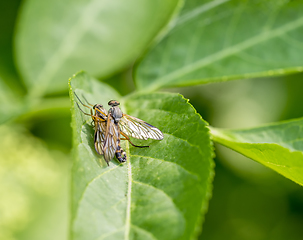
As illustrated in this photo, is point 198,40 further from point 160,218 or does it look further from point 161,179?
point 160,218

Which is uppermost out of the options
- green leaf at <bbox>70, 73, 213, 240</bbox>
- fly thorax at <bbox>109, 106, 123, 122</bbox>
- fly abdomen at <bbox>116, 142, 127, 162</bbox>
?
fly thorax at <bbox>109, 106, 123, 122</bbox>

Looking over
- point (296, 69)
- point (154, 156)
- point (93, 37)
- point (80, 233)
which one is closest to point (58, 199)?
point (93, 37)

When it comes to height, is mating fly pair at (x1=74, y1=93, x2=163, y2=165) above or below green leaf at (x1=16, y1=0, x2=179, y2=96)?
below

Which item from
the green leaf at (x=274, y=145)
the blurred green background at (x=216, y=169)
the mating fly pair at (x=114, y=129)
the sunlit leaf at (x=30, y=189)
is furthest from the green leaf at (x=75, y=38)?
the green leaf at (x=274, y=145)

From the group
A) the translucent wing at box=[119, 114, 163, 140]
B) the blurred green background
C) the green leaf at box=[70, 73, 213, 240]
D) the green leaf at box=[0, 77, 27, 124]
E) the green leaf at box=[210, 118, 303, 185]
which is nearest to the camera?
the green leaf at box=[70, 73, 213, 240]

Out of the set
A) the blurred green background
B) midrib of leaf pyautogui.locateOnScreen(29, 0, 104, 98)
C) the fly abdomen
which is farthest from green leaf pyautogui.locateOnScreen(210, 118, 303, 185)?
midrib of leaf pyautogui.locateOnScreen(29, 0, 104, 98)

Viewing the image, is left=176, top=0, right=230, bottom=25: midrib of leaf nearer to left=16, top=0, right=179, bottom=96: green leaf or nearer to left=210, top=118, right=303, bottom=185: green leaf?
left=16, top=0, right=179, bottom=96: green leaf

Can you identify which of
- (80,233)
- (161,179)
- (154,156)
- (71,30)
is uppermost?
(71,30)
